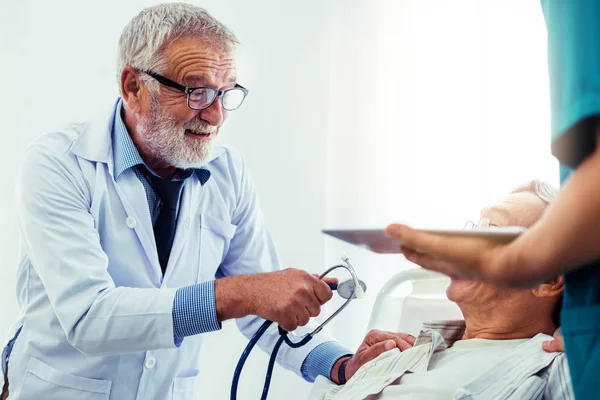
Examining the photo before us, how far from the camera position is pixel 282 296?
1.31 m

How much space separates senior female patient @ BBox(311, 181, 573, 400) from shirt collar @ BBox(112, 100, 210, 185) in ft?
2.19

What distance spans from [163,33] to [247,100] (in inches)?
44.2

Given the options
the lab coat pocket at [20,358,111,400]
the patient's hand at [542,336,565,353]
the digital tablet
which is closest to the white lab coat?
the lab coat pocket at [20,358,111,400]

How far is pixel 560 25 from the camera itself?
573mm

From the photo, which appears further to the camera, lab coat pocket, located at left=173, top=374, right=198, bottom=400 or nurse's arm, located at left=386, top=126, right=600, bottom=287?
lab coat pocket, located at left=173, top=374, right=198, bottom=400

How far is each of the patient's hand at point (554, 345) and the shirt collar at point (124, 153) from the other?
97cm

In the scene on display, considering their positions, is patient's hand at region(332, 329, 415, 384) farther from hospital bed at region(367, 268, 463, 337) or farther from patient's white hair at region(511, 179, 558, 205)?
patient's white hair at region(511, 179, 558, 205)

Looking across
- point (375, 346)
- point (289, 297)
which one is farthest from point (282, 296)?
point (375, 346)

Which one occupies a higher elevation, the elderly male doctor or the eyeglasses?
the eyeglasses

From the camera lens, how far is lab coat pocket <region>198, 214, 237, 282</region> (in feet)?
5.64

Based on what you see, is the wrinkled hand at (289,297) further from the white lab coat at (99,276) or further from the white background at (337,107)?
the white background at (337,107)

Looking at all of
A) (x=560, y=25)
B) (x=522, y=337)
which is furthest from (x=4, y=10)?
(x=560, y=25)

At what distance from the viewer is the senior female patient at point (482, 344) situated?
49.4 inches

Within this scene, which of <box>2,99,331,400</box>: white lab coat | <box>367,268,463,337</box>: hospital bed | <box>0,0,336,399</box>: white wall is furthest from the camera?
<box>0,0,336,399</box>: white wall
